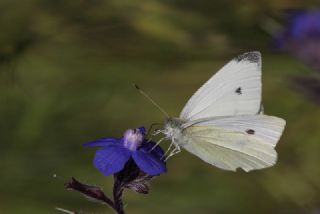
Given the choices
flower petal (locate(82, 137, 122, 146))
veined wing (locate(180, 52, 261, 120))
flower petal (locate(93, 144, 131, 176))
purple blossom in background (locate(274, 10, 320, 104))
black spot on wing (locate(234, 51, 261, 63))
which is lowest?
flower petal (locate(93, 144, 131, 176))

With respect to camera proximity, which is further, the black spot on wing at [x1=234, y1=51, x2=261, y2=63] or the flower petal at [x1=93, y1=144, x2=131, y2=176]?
the black spot on wing at [x1=234, y1=51, x2=261, y2=63]

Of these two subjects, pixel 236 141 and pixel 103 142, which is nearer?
pixel 103 142

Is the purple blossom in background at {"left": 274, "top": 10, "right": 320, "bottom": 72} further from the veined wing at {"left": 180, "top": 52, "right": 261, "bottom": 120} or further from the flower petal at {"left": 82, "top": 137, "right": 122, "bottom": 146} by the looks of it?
the flower petal at {"left": 82, "top": 137, "right": 122, "bottom": 146}

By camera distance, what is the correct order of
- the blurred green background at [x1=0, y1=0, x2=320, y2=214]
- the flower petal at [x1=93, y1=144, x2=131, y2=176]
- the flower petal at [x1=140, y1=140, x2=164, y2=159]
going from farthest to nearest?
the blurred green background at [x1=0, y1=0, x2=320, y2=214], the flower petal at [x1=140, y1=140, x2=164, y2=159], the flower petal at [x1=93, y1=144, x2=131, y2=176]

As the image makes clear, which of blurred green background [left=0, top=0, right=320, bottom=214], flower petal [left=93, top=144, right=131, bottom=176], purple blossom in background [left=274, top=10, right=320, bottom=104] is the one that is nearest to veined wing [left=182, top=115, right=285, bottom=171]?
flower petal [left=93, top=144, right=131, bottom=176]

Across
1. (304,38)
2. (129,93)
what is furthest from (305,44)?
(129,93)

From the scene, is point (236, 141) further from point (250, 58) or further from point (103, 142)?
point (103, 142)

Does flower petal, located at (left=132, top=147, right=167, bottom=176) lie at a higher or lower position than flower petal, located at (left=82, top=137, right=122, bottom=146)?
lower
